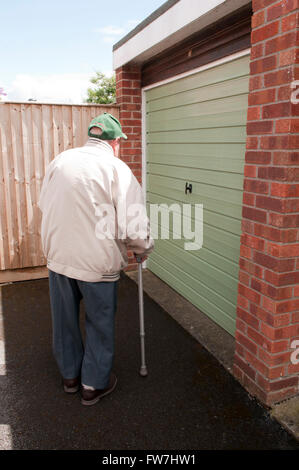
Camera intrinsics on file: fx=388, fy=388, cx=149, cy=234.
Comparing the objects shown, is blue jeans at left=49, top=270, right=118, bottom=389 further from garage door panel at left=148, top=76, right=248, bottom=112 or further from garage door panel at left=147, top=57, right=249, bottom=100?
garage door panel at left=147, top=57, right=249, bottom=100

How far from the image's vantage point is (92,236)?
2443mm

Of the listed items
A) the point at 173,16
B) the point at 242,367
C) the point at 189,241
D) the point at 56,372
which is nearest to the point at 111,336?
the point at 56,372

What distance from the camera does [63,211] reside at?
2438 millimetres

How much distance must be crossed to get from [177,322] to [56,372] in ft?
4.48

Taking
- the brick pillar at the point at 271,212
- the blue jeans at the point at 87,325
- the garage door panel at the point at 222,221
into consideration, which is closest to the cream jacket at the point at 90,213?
the blue jeans at the point at 87,325

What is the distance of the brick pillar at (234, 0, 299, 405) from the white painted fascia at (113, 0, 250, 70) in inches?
28.1

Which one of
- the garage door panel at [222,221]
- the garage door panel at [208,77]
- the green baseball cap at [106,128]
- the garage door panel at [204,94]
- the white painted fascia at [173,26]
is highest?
the white painted fascia at [173,26]

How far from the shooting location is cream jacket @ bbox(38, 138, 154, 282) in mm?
2418

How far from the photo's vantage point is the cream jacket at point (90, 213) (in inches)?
95.2

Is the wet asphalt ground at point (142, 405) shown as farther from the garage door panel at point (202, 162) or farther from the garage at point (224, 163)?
the garage door panel at point (202, 162)

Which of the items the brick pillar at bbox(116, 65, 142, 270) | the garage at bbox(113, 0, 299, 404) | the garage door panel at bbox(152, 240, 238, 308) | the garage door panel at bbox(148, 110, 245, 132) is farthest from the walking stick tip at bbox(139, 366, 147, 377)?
the brick pillar at bbox(116, 65, 142, 270)

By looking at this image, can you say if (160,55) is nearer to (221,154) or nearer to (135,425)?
(221,154)

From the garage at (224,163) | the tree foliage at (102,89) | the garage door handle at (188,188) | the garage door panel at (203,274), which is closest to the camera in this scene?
the garage at (224,163)

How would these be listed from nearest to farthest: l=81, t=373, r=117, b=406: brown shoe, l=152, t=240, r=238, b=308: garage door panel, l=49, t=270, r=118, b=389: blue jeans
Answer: l=49, t=270, r=118, b=389: blue jeans, l=81, t=373, r=117, b=406: brown shoe, l=152, t=240, r=238, b=308: garage door panel
